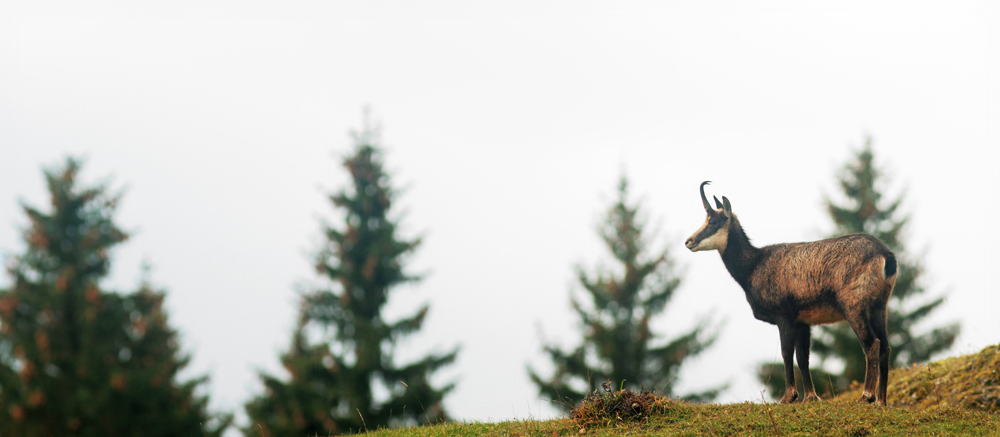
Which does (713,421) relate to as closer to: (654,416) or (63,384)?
(654,416)

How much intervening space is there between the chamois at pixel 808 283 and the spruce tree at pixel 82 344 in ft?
66.7

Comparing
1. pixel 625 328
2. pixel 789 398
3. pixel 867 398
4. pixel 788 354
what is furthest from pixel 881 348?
pixel 625 328

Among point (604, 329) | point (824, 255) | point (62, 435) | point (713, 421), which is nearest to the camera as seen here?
point (713, 421)

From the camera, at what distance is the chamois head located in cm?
1123

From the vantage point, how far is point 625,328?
24.4m

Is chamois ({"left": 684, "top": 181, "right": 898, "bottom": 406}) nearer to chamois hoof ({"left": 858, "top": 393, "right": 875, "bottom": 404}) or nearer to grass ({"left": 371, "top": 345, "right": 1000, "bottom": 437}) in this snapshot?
chamois hoof ({"left": 858, "top": 393, "right": 875, "bottom": 404})

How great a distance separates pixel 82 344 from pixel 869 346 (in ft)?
79.1

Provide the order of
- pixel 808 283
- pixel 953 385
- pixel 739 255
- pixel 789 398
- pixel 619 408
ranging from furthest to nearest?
pixel 953 385, pixel 739 255, pixel 808 283, pixel 789 398, pixel 619 408

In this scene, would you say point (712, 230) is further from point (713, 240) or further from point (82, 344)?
point (82, 344)

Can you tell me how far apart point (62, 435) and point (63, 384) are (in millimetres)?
1673


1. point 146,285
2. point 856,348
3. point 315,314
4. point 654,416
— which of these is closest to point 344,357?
point 315,314

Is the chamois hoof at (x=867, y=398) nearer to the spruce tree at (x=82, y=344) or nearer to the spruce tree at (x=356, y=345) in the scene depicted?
the spruce tree at (x=356, y=345)

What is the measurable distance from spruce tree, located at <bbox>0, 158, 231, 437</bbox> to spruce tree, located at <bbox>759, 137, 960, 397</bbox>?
21.2 m

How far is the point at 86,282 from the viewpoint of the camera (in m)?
24.5
